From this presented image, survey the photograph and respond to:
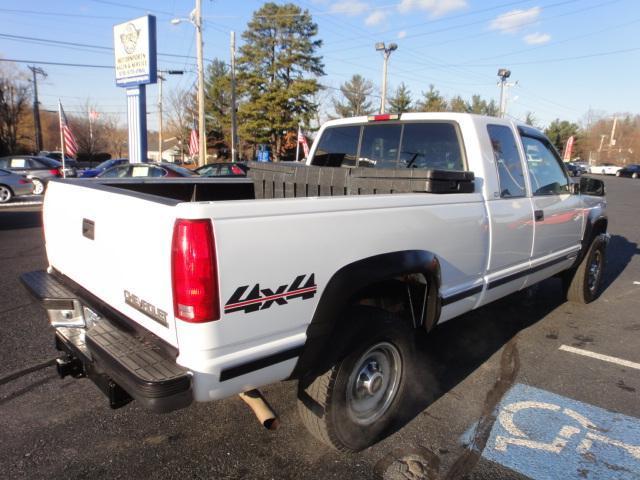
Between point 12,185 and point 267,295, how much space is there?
15988 millimetres

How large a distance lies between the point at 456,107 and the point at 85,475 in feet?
217

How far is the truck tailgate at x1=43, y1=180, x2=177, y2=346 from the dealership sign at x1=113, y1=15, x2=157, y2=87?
579 inches

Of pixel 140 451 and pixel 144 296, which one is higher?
pixel 144 296

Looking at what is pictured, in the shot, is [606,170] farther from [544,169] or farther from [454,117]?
[454,117]

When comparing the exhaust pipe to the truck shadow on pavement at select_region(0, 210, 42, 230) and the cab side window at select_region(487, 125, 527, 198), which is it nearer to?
the cab side window at select_region(487, 125, 527, 198)

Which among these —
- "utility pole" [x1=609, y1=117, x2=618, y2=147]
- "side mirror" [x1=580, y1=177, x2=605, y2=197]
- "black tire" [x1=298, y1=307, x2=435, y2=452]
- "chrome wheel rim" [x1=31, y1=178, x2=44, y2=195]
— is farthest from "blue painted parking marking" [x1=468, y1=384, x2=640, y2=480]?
"utility pole" [x1=609, y1=117, x2=618, y2=147]

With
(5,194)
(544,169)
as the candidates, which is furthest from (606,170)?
(544,169)

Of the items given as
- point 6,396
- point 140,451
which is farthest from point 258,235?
point 6,396

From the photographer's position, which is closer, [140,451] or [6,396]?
[140,451]

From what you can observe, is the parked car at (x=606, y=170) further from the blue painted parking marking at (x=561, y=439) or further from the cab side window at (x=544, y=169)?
the blue painted parking marking at (x=561, y=439)

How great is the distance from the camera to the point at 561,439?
278cm

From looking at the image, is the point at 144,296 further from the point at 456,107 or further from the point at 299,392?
the point at 456,107

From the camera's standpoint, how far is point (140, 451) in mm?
2559

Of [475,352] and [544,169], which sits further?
[544,169]
